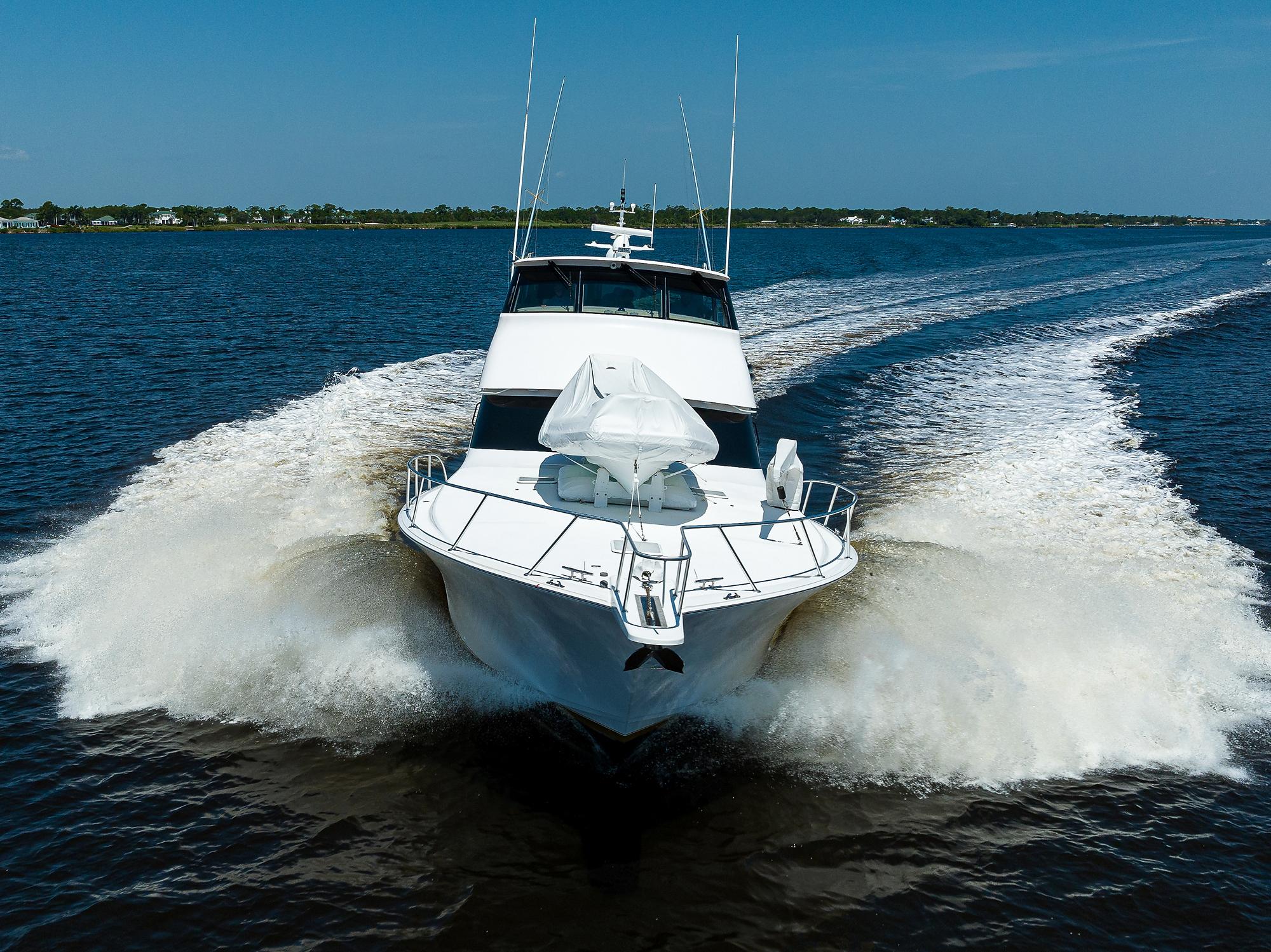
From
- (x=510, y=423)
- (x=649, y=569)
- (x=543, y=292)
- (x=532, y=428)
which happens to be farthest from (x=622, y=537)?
(x=543, y=292)

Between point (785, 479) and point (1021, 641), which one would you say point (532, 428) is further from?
point (1021, 641)

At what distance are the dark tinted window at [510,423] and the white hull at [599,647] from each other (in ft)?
6.85

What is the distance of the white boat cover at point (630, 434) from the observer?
766 centimetres

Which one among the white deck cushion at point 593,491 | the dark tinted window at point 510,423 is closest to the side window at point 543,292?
the dark tinted window at point 510,423

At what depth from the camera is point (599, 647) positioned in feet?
23.0

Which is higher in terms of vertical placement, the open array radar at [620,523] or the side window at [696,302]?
the side window at [696,302]

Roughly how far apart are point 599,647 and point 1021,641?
5128mm

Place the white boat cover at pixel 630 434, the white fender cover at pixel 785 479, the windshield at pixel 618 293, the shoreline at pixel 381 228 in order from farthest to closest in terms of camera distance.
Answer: the shoreline at pixel 381 228 < the windshield at pixel 618 293 < the white fender cover at pixel 785 479 < the white boat cover at pixel 630 434

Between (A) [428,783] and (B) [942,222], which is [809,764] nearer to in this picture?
(A) [428,783]

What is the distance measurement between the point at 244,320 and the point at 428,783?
27434 millimetres

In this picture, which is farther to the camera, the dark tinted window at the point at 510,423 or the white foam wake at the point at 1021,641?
the dark tinted window at the point at 510,423

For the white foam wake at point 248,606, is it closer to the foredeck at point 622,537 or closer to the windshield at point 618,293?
the foredeck at point 622,537

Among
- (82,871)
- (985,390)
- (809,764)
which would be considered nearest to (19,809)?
(82,871)

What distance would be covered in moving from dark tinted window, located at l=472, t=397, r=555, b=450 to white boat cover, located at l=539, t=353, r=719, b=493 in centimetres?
146
